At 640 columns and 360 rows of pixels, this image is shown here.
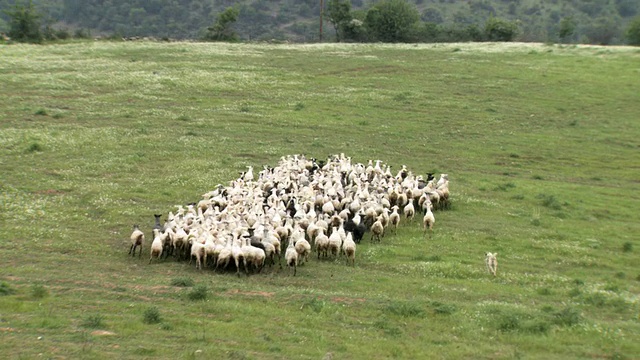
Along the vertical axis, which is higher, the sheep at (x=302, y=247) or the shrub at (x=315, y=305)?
the sheep at (x=302, y=247)

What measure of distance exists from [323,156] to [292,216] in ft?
42.6

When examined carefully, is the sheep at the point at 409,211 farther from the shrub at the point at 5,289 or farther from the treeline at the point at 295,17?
the treeline at the point at 295,17

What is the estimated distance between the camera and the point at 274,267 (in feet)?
66.8

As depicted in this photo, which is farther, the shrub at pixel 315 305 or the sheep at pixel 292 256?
the sheep at pixel 292 256

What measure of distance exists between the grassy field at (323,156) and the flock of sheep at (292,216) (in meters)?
0.65

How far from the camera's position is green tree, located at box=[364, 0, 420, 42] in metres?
91.3

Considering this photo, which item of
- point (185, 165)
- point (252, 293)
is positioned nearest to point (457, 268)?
point (252, 293)

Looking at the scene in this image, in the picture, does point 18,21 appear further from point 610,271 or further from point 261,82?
point 610,271

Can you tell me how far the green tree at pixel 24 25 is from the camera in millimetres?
72625

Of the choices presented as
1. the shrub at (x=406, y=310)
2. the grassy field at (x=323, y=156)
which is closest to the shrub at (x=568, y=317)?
the grassy field at (x=323, y=156)

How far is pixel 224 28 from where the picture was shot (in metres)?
89.8

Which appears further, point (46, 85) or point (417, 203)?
point (46, 85)

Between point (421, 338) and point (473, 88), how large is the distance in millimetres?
42512

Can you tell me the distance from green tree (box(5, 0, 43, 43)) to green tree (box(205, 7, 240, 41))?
72.1 ft
